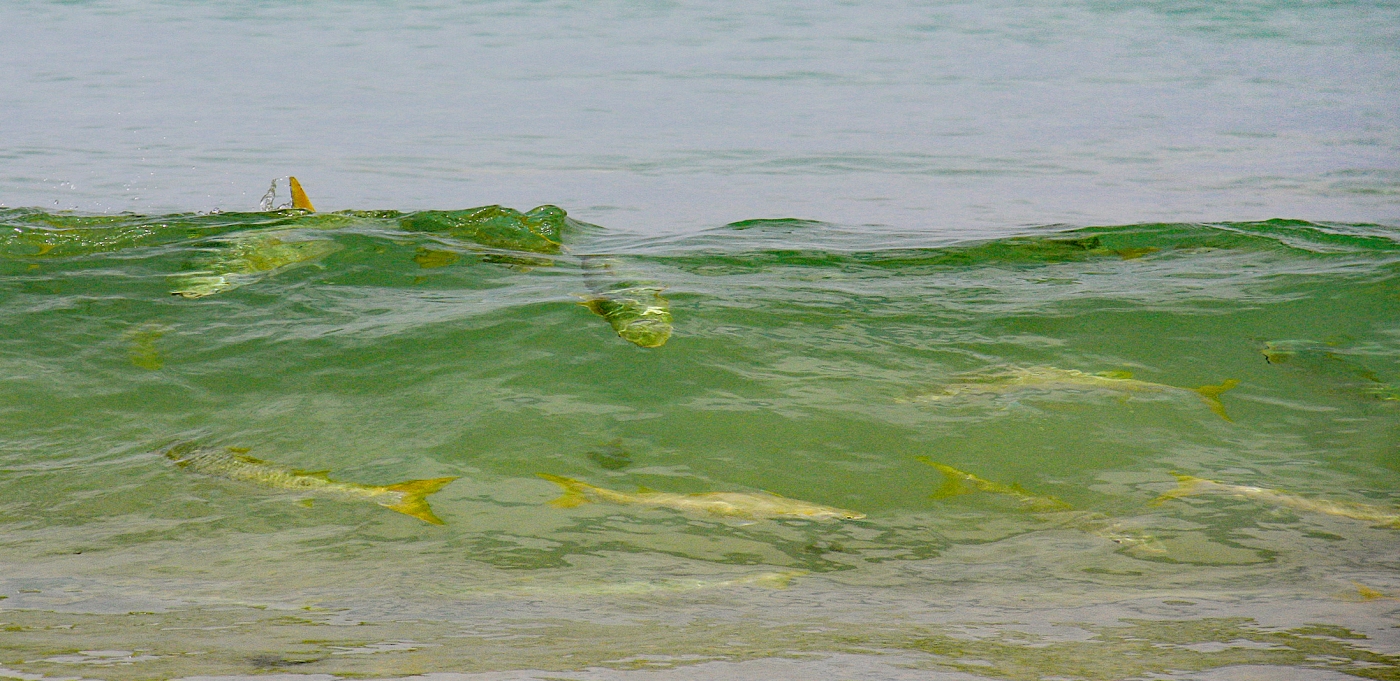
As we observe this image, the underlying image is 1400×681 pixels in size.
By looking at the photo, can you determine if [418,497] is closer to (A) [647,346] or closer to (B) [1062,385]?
(A) [647,346]

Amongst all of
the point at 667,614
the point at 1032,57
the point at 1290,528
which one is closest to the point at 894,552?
the point at 667,614

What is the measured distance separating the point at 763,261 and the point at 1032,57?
16619 mm

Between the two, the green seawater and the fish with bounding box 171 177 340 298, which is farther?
the fish with bounding box 171 177 340 298

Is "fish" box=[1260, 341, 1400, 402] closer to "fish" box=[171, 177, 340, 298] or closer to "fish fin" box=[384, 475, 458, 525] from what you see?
"fish fin" box=[384, 475, 458, 525]

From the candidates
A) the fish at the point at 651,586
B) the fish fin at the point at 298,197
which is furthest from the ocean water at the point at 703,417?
the fish fin at the point at 298,197

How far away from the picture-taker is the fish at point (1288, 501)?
4.23 meters

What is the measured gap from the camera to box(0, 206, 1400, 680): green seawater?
9.83ft

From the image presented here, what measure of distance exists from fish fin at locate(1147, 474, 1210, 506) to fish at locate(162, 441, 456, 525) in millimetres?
2623

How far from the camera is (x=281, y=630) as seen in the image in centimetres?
297

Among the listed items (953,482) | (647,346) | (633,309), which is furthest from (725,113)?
(953,482)

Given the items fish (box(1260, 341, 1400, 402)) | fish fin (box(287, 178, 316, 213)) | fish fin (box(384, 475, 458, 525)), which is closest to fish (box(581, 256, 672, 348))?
fish fin (box(384, 475, 458, 525))

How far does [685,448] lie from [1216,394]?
2.50m

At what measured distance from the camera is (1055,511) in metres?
4.29

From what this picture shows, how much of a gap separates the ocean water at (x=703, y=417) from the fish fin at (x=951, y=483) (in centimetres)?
3
